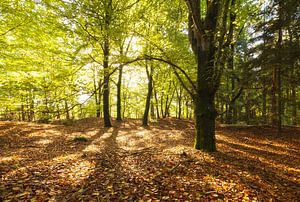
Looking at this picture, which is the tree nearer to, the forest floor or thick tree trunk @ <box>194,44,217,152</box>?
thick tree trunk @ <box>194,44,217,152</box>

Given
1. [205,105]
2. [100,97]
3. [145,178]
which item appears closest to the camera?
[145,178]

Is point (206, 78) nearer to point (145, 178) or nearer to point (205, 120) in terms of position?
point (205, 120)

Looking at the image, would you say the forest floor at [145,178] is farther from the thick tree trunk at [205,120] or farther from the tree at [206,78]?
the tree at [206,78]

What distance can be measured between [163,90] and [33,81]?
1754cm

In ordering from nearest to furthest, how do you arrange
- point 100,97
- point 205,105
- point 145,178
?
point 145,178
point 100,97
point 205,105

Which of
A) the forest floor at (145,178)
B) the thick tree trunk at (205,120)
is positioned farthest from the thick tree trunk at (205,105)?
the forest floor at (145,178)

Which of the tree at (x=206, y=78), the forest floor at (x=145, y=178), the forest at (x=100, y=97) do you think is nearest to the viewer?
the forest floor at (x=145, y=178)

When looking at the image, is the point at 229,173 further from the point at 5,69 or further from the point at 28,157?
the point at 5,69

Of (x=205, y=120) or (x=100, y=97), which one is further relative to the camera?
(x=205, y=120)

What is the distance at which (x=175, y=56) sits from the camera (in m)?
7.86

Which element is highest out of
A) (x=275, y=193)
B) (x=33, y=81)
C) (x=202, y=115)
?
(x=33, y=81)

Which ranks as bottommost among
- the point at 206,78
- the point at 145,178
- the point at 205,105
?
the point at 145,178

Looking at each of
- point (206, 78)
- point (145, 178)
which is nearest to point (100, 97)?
point (145, 178)

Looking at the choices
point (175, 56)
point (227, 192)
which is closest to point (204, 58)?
point (175, 56)
